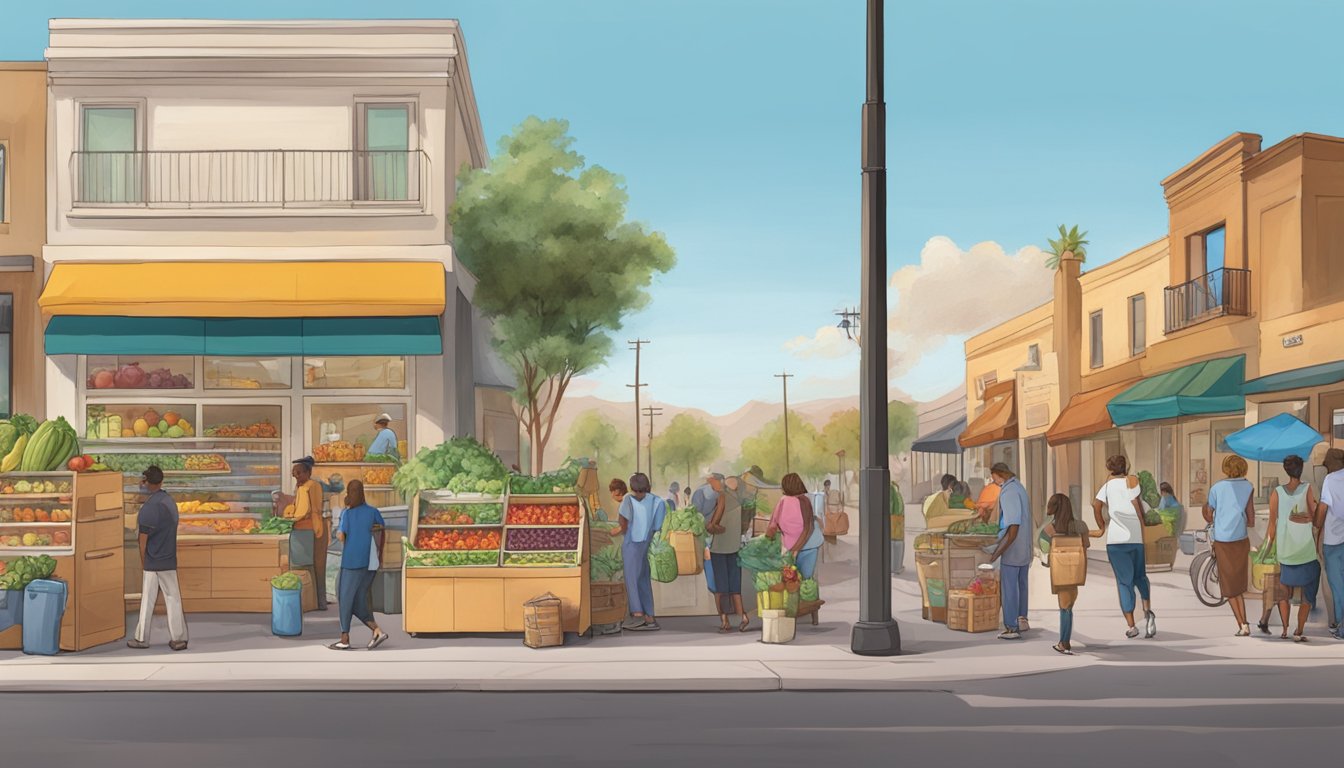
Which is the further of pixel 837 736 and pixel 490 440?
pixel 490 440

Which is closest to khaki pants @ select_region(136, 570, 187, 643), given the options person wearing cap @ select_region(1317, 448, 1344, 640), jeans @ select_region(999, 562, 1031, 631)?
jeans @ select_region(999, 562, 1031, 631)

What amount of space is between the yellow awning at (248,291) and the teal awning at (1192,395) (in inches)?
642

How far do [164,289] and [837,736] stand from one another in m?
16.9

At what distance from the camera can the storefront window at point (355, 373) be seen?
2434 centimetres

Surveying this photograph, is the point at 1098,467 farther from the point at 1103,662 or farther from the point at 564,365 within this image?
the point at 1103,662

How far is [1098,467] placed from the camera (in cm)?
4444

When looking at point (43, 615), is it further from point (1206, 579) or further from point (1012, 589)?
point (1206, 579)

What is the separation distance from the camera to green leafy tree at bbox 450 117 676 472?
25.1m

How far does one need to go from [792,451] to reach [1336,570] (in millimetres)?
167119

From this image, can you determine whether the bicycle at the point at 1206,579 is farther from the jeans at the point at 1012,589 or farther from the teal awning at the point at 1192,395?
the teal awning at the point at 1192,395

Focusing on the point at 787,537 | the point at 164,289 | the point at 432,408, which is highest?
the point at 164,289

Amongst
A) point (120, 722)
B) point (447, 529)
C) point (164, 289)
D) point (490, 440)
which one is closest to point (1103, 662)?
point (447, 529)

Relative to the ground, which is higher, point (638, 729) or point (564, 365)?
point (564, 365)

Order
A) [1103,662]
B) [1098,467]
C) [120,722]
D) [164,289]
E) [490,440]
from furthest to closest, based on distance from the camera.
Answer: [1098,467]
[490,440]
[164,289]
[1103,662]
[120,722]
